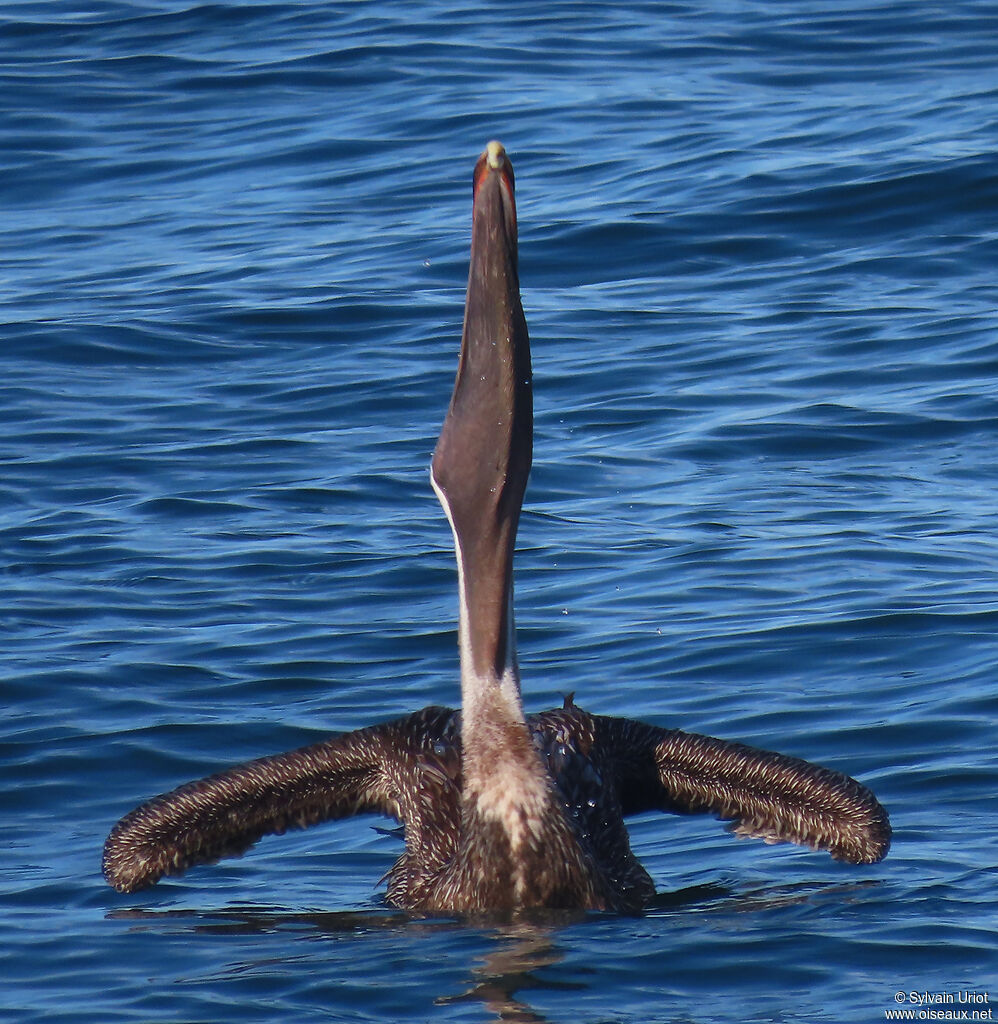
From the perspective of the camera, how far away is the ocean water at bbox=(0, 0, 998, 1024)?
6.52 m

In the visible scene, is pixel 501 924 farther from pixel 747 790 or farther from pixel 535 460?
pixel 535 460

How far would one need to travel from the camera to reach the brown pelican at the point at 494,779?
622 cm

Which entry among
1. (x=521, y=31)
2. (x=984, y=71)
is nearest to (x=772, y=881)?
(x=984, y=71)

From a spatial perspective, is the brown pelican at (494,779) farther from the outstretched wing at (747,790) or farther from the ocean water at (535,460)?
the ocean water at (535,460)

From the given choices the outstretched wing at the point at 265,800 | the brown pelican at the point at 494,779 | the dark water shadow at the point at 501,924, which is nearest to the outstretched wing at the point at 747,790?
the brown pelican at the point at 494,779

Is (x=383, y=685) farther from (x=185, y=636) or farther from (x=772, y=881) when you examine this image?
(x=772, y=881)

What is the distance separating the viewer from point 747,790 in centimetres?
725

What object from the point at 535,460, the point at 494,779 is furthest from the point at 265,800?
the point at 535,460

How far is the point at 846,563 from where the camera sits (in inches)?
406

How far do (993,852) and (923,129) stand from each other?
11.2 m

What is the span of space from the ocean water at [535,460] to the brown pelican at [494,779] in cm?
20

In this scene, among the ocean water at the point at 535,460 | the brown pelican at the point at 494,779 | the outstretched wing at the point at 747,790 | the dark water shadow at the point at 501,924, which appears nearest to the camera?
the dark water shadow at the point at 501,924

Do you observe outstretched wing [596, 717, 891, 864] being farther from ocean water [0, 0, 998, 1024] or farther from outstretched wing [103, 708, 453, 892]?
outstretched wing [103, 708, 453, 892]

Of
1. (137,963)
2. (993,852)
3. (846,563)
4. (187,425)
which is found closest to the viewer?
(137,963)
